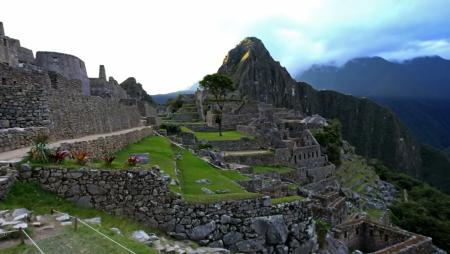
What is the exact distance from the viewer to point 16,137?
35.4ft

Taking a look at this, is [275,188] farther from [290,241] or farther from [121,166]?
[121,166]

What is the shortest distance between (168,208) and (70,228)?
2.66 metres

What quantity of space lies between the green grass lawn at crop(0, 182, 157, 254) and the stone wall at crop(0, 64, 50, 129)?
15.1 feet

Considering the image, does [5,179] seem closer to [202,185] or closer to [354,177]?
[202,185]

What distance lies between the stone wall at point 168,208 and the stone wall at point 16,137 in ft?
8.63

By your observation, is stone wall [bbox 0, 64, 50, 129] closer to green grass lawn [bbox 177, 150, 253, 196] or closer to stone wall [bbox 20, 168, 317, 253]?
stone wall [bbox 20, 168, 317, 253]

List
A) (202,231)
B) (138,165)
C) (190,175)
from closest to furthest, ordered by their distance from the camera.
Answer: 1. (202,231)
2. (138,165)
3. (190,175)

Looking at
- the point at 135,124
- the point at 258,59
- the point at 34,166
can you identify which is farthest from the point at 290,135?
the point at 258,59

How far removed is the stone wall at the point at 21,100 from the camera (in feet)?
39.1

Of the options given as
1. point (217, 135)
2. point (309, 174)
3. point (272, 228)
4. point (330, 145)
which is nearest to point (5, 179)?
point (272, 228)

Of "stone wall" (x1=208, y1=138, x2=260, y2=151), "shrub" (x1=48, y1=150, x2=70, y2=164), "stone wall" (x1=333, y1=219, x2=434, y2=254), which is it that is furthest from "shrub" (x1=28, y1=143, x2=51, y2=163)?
"stone wall" (x1=208, y1=138, x2=260, y2=151)

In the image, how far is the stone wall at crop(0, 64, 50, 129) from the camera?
1191 cm

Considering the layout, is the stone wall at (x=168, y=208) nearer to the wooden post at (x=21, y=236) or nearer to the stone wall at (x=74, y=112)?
the wooden post at (x=21, y=236)

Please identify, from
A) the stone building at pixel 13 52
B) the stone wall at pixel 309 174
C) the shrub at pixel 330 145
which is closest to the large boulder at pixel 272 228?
the stone building at pixel 13 52
